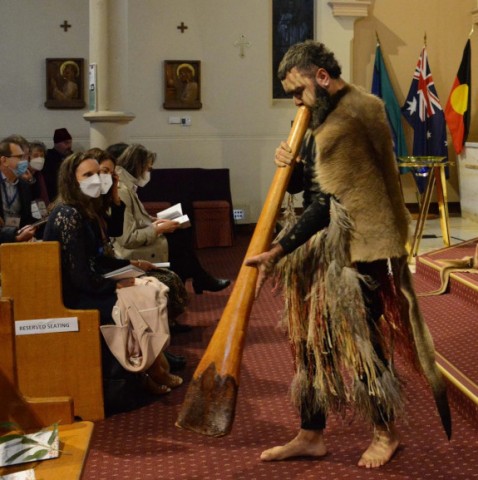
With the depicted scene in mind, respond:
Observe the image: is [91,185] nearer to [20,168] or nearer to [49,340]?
[49,340]

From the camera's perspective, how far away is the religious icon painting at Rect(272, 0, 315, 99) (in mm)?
11375

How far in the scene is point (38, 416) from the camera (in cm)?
236

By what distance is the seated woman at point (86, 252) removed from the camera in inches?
165

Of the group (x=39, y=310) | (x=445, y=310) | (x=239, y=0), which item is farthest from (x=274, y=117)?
(x=39, y=310)

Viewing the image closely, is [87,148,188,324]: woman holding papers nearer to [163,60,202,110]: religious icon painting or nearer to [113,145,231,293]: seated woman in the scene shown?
[113,145,231,293]: seated woman

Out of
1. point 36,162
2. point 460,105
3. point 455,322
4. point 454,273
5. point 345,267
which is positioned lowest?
point 455,322

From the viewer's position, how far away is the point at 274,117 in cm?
1138

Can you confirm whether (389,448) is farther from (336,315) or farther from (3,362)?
(3,362)

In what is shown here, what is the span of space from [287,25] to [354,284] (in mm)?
8774

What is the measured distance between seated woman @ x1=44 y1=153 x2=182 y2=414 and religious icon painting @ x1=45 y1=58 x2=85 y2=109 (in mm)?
6733

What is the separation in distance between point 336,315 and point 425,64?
8.79 metres

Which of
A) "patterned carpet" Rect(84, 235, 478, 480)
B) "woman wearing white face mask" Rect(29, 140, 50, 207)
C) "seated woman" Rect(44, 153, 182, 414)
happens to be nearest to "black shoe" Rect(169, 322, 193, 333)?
"patterned carpet" Rect(84, 235, 478, 480)

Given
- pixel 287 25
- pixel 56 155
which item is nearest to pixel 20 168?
pixel 56 155

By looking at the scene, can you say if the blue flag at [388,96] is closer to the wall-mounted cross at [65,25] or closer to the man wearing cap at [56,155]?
the wall-mounted cross at [65,25]
